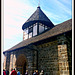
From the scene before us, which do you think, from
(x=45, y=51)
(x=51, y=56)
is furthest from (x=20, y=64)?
(x=51, y=56)

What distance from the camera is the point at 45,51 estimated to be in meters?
9.79

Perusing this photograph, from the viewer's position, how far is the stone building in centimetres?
745

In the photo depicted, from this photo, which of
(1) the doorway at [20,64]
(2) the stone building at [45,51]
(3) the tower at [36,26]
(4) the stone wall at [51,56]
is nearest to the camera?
(4) the stone wall at [51,56]

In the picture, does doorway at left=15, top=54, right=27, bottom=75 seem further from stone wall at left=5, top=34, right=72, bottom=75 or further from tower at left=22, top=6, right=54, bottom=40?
tower at left=22, top=6, right=54, bottom=40

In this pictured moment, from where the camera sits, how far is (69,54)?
7387 mm

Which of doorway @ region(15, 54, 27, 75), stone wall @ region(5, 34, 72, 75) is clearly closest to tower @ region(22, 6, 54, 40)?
stone wall @ region(5, 34, 72, 75)

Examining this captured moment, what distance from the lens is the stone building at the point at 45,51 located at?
7452mm

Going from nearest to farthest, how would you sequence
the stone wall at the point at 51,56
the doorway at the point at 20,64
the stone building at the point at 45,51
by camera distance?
the stone wall at the point at 51,56
the stone building at the point at 45,51
the doorway at the point at 20,64

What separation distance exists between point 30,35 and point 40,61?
5055 mm

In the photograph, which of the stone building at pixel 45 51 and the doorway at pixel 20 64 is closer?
the stone building at pixel 45 51

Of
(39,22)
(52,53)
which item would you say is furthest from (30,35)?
(52,53)

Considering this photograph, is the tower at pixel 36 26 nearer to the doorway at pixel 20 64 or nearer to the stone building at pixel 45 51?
the stone building at pixel 45 51

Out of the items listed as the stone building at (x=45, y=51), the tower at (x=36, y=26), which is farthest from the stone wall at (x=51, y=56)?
the tower at (x=36, y=26)

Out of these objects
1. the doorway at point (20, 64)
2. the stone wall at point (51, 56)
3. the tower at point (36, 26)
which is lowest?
the doorway at point (20, 64)
